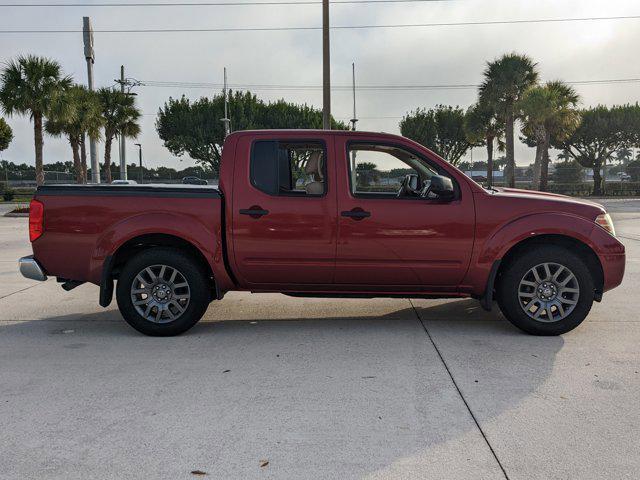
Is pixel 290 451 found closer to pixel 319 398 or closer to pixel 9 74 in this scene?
pixel 319 398

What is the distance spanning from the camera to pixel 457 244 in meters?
5.07

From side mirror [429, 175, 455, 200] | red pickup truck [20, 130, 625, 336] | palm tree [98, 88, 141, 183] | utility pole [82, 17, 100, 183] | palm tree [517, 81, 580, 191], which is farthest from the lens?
palm tree [98, 88, 141, 183]

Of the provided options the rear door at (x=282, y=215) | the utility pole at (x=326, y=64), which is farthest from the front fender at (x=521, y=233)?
the utility pole at (x=326, y=64)

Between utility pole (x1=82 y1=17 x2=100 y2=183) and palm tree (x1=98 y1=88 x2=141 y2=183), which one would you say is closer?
utility pole (x1=82 y1=17 x2=100 y2=183)

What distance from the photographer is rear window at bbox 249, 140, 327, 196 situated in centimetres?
520

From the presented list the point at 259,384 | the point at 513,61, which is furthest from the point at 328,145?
the point at 513,61

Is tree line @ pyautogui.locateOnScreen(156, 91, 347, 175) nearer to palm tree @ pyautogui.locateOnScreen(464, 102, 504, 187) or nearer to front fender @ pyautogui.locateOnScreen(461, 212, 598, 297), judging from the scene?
palm tree @ pyautogui.locateOnScreen(464, 102, 504, 187)

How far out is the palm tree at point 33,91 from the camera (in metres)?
26.4

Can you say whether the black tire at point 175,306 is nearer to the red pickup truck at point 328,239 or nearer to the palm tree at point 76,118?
the red pickup truck at point 328,239

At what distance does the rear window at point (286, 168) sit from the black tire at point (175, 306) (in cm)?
98

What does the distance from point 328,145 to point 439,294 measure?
174 cm

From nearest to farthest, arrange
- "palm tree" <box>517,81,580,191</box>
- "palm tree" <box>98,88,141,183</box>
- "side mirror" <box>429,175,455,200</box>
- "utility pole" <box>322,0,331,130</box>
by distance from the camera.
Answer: "side mirror" <box>429,175,455,200</box> → "utility pole" <box>322,0,331,130</box> → "palm tree" <box>517,81,580,191</box> → "palm tree" <box>98,88,141,183</box>

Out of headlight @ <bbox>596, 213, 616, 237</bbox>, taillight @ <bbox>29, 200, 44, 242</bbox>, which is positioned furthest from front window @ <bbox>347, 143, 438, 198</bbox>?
taillight @ <bbox>29, 200, 44, 242</bbox>

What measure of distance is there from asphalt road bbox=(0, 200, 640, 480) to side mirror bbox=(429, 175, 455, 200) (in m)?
1.30
